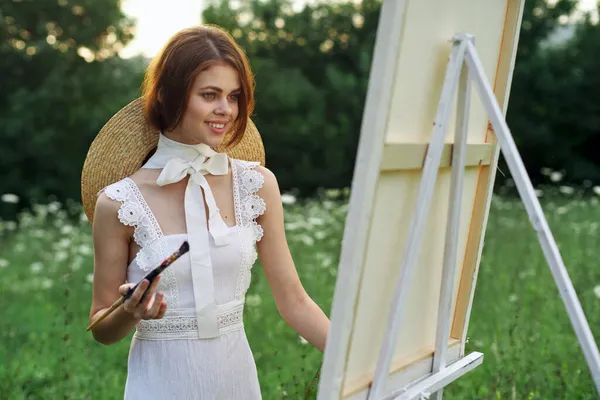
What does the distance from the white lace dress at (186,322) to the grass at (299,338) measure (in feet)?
3.32

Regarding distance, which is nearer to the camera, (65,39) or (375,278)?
(375,278)

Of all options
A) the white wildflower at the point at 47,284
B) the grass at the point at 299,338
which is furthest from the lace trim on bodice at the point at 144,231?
the white wildflower at the point at 47,284

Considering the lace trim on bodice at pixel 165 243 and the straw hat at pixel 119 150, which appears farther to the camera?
the straw hat at pixel 119 150

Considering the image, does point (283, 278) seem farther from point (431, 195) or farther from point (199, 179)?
point (431, 195)

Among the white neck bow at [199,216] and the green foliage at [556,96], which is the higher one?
the white neck bow at [199,216]

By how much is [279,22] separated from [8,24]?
4.10 meters

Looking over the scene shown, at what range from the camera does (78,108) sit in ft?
39.1

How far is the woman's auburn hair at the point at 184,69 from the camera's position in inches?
71.0

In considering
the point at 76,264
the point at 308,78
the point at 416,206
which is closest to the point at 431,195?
the point at 416,206

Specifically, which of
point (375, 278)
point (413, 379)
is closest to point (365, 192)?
point (375, 278)

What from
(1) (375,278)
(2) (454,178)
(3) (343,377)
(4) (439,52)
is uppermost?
(4) (439,52)

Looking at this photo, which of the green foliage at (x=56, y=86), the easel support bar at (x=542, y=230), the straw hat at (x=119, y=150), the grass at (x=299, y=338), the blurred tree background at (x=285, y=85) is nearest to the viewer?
the easel support bar at (x=542, y=230)

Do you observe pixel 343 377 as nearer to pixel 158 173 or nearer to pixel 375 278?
pixel 375 278

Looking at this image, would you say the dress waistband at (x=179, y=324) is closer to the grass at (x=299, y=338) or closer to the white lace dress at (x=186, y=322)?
the white lace dress at (x=186, y=322)
